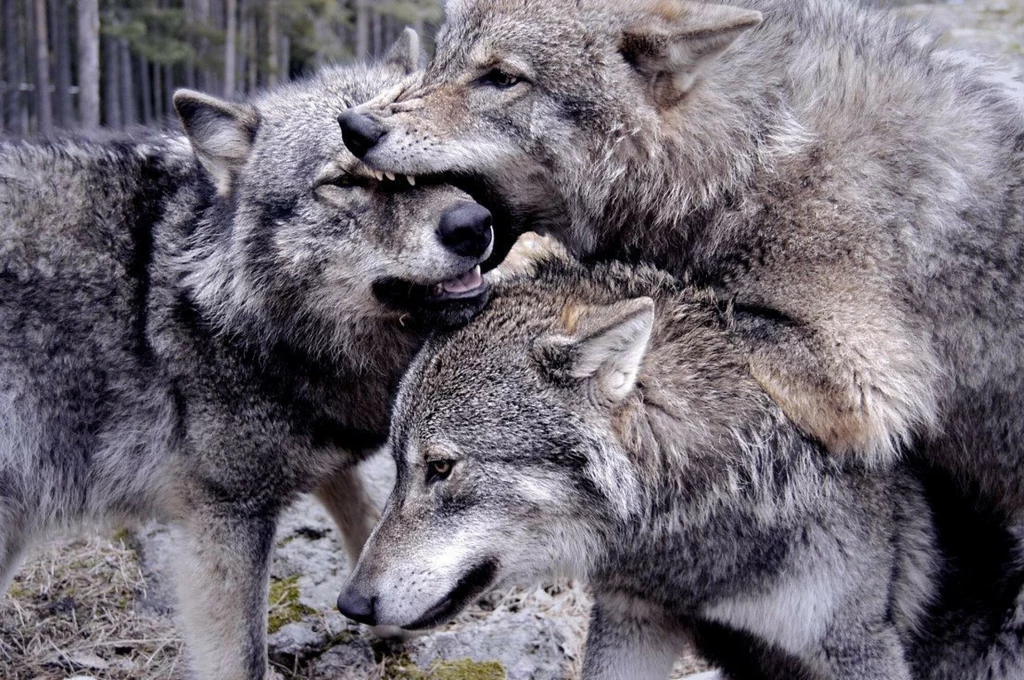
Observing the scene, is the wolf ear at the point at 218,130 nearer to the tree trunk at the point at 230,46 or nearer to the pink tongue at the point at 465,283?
the pink tongue at the point at 465,283

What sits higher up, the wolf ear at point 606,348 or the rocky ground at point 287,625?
the wolf ear at point 606,348

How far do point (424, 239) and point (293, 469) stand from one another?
124 centimetres

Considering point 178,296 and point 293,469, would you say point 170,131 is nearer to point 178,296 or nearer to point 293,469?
point 178,296

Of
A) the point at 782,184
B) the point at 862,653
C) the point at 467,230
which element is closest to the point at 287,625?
the point at 467,230

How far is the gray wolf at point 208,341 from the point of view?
170 inches

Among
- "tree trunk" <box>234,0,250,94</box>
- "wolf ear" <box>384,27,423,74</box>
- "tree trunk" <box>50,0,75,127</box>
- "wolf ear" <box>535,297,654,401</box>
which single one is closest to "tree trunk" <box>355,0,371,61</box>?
"tree trunk" <box>234,0,250,94</box>

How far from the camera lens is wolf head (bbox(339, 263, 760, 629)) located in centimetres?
339

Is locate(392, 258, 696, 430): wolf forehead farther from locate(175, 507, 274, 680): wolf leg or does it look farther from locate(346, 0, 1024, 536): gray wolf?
locate(175, 507, 274, 680): wolf leg

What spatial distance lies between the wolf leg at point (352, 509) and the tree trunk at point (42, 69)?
18039 mm

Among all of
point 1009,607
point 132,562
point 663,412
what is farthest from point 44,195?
point 1009,607

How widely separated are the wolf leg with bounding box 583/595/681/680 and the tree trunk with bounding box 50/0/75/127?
2123 cm

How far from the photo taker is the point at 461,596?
346 cm

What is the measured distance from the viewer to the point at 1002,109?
4.08 meters

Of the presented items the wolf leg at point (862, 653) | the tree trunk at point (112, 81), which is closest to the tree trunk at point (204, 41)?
the tree trunk at point (112, 81)
